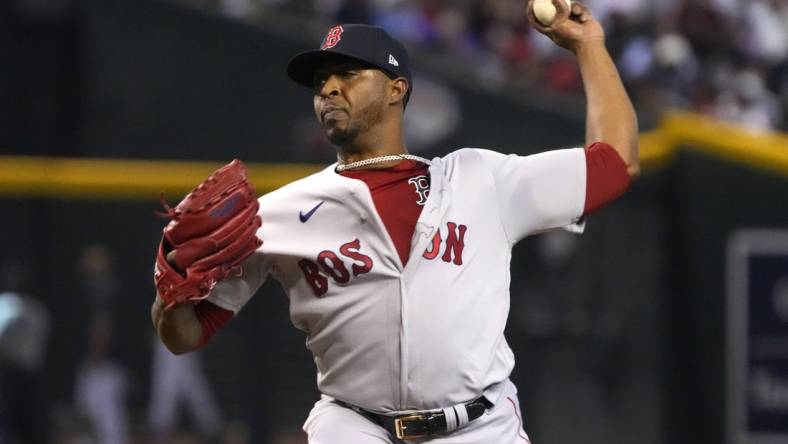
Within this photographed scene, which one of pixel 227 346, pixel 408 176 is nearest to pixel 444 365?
pixel 408 176

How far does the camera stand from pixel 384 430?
127 inches

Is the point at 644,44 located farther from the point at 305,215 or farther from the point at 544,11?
the point at 305,215

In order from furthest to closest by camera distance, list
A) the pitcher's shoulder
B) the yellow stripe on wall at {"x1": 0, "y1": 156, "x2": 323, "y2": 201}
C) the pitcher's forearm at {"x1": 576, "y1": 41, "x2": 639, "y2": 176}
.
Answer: the yellow stripe on wall at {"x1": 0, "y1": 156, "x2": 323, "y2": 201} < the pitcher's forearm at {"x1": 576, "y1": 41, "x2": 639, "y2": 176} < the pitcher's shoulder

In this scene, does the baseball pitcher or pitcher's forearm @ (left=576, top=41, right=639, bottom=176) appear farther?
pitcher's forearm @ (left=576, top=41, right=639, bottom=176)

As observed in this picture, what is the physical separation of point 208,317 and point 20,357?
3332mm

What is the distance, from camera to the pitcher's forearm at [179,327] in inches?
122

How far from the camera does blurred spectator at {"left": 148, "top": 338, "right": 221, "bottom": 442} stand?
6.30 meters

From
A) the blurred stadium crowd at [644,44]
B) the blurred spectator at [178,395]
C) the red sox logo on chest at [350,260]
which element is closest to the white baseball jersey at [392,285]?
the red sox logo on chest at [350,260]

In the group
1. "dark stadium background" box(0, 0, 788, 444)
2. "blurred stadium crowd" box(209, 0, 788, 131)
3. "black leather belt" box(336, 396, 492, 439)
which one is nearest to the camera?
"black leather belt" box(336, 396, 492, 439)

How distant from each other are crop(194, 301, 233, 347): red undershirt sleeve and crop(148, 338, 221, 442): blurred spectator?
3.12 meters

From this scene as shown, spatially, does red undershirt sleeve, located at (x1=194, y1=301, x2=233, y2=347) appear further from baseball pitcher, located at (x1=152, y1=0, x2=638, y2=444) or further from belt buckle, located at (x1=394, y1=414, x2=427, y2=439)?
belt buckle, located at (x1=394, y1=414, x2=427, y2=439)

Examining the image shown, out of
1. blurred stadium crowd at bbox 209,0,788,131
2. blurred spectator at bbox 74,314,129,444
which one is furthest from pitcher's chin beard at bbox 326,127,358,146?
Result: blurred stadium crowd at bbox 209,0,788,131

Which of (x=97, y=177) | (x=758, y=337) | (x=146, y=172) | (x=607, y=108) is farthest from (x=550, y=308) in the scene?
(x=607, y=108)

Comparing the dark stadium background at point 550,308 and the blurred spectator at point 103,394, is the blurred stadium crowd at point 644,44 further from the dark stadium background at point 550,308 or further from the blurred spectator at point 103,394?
the blurred spectator at point 103,394
